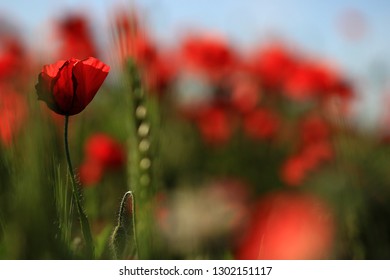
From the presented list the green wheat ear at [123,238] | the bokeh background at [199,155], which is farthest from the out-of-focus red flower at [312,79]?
the green wheat ear at [123,238]

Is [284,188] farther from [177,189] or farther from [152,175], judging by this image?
[152,175]

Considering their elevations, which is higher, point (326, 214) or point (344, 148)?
point (344, 148)

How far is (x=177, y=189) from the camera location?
0.96 m

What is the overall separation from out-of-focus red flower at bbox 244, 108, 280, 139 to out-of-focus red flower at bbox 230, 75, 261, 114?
3 cm

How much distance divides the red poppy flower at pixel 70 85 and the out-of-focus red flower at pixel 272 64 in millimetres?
811

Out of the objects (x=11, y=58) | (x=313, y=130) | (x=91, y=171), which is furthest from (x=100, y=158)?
(x=313, y=130)

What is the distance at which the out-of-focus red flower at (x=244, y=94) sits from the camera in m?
1.25

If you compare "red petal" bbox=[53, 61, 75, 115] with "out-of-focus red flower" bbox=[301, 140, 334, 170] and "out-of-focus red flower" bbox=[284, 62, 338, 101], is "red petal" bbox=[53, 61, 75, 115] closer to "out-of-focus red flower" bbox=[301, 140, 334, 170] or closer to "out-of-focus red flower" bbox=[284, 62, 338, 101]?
"out-of-focus red flower" bbox=[301, 140, 334, 170]

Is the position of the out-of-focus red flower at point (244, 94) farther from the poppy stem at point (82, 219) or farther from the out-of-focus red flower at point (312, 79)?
the poppy stem at point (82, 219)

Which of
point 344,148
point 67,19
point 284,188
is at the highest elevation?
point 67,19

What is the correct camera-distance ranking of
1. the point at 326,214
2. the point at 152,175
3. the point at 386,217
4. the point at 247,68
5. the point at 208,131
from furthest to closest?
the point at 247,68 → the point at 208,131 → the point at 386,217 → the point at 326,214 → the point at 152,175

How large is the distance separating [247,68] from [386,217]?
553mm

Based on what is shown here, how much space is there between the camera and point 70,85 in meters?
0.41

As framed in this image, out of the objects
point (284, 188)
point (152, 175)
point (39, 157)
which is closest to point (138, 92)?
point (152, 175)
